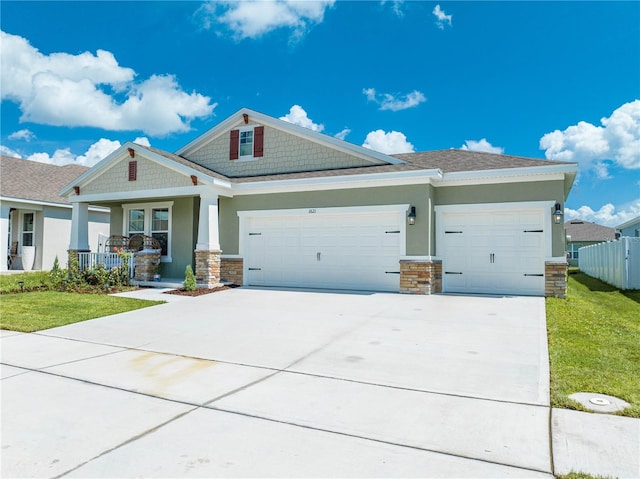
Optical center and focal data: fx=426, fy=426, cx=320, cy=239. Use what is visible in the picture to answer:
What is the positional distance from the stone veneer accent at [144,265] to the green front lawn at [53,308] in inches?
86.2

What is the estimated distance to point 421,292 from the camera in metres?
11.8

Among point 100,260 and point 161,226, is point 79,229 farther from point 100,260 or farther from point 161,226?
point 161,226

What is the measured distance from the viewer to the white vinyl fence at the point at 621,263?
1403 centimetres

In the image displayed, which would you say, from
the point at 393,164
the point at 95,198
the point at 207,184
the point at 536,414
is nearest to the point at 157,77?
the point at 95,198

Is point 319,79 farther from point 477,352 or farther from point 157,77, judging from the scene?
point 477,352

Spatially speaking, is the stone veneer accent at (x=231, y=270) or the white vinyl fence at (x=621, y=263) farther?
the stone veneer accent at (x=231, y=270)

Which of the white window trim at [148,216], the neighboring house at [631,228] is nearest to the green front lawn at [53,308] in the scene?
the white window trim at [148,216]

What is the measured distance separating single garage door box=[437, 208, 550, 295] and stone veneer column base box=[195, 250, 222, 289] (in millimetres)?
6940

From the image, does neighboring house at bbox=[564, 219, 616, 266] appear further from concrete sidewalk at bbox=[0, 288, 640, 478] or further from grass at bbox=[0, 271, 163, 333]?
grass at bbox=[0, 271, 163, 333]

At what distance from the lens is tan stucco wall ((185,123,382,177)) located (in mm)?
14547

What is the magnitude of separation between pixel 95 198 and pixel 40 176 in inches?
342

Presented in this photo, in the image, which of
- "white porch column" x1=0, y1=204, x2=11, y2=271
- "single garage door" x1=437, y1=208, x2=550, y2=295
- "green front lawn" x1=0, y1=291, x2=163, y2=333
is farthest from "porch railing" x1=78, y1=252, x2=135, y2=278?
"single garage door" x1=437, y1=208, x2=550, y2=295

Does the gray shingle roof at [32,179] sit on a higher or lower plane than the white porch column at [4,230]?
higher

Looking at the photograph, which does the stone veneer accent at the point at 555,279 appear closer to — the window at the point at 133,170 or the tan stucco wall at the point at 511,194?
the tan stucco wall at the point at 511,194
